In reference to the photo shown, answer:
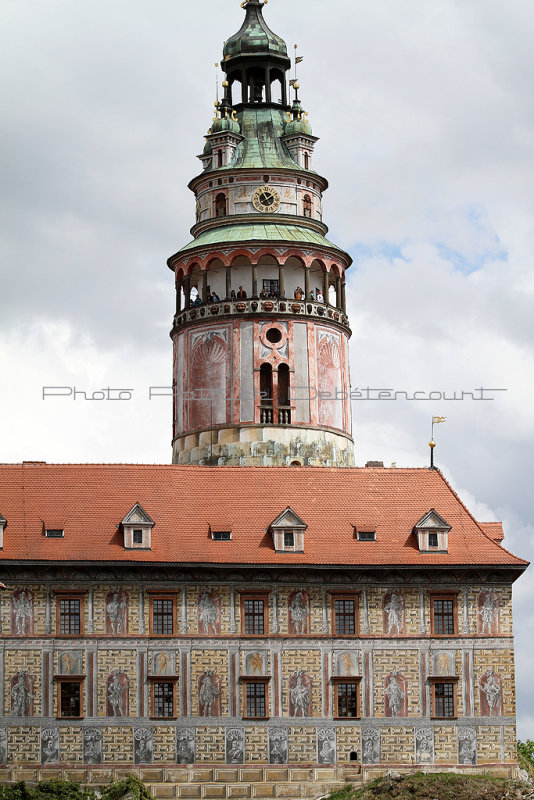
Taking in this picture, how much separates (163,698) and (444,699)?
9.89 m

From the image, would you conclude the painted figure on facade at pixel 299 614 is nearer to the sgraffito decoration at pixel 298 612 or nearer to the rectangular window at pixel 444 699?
the sgraffito decoration at pixel 298 612

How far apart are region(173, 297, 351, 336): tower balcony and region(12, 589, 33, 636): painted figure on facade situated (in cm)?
2001

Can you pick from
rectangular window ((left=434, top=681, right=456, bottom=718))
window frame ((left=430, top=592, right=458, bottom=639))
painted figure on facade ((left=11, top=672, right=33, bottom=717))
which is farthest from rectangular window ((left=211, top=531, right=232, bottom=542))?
rectangular window ((left=434, top=681, right=456, bottom=718))

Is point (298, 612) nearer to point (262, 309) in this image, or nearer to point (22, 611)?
point (22, 611)

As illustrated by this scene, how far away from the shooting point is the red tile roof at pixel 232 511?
228 ft

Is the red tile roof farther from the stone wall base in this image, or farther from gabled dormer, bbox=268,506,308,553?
the stone wall base

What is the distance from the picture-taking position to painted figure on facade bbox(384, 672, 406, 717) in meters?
68.9

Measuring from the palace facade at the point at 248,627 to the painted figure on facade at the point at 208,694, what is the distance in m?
0.06

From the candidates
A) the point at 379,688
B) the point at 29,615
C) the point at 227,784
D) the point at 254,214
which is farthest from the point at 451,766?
the point at 254,214

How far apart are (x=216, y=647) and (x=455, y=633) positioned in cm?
850

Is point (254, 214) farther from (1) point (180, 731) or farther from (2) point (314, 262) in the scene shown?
(1) point (180, 731)

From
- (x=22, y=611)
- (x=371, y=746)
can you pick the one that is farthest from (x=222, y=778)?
(x=22, y=611)

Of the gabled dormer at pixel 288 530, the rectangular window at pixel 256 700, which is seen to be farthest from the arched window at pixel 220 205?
the rectangular window at pixel 256 700

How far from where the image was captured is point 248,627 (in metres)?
69.1
